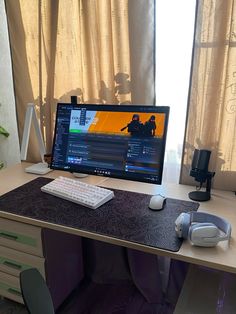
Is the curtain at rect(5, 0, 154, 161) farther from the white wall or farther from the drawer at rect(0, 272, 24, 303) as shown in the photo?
the drawer at rect(0, 272, 24, 303)

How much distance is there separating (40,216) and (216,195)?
0.82 m

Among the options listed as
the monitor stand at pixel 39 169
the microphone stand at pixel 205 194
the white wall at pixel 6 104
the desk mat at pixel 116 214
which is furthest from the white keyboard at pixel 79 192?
the white wall at pixel 6 104

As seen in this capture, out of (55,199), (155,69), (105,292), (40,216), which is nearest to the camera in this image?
(40,216)

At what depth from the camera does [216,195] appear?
1.35 metres

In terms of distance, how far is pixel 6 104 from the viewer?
1.92 m

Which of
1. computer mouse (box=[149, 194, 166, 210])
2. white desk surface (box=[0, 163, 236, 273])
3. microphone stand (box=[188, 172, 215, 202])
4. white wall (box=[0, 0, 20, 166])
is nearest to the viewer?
white desk surface (box=[0, 163, 236, 273])

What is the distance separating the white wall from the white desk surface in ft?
0.71

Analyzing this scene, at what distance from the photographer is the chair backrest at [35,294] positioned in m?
0.62

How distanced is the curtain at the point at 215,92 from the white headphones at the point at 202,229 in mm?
425

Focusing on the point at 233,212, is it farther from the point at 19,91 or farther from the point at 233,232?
the point at 19,91

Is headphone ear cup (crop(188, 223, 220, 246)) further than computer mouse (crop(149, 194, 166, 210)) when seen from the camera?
No

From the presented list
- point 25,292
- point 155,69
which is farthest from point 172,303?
point 155,69

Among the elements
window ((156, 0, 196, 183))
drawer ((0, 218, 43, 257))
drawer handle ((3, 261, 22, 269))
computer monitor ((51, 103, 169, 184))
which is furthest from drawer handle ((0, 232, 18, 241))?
window ((156, 0, 196, 183))

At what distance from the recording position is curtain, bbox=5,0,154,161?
4.80 feet
